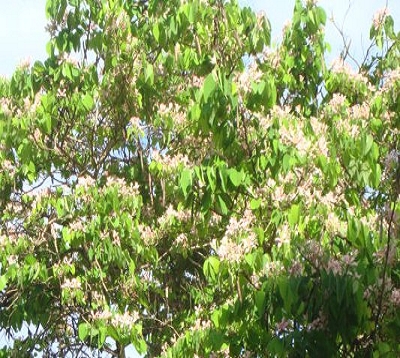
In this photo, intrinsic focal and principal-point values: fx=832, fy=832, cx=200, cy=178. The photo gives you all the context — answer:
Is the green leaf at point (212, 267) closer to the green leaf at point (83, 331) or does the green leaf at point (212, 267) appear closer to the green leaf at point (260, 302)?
the green leaf at point (260, 302)

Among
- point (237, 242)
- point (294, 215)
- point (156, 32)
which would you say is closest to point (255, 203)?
point (294, 215)

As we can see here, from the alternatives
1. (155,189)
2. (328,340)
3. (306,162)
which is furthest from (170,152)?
(328,340)

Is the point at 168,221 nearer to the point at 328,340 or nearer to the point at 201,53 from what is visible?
the point at 201,53

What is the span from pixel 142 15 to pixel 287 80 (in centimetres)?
176

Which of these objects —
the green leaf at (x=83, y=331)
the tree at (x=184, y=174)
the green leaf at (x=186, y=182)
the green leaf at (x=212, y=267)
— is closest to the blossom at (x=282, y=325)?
the tree at (x=184, y=174)

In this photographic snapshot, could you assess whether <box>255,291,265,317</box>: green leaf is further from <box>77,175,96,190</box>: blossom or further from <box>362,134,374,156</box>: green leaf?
<box>77,175,96,190</box>: blossom

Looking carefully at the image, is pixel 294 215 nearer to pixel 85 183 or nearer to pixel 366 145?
pixel 366 145

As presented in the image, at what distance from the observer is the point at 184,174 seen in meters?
6.01

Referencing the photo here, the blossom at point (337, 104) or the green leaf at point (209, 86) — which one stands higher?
the blossom at point (337, 104)

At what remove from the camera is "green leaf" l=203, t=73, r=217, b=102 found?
17.1 feet

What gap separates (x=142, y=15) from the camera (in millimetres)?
9078

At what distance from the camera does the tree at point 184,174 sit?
5.74m

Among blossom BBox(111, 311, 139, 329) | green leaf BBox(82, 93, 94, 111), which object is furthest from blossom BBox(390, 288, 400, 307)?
green leaf BBox(82, 93, 94, 111)

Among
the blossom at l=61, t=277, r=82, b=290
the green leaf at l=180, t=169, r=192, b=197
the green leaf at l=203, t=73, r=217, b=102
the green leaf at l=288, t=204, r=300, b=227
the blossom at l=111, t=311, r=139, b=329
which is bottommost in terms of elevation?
the green leaf at l=288, t=204, r=300, b=227
